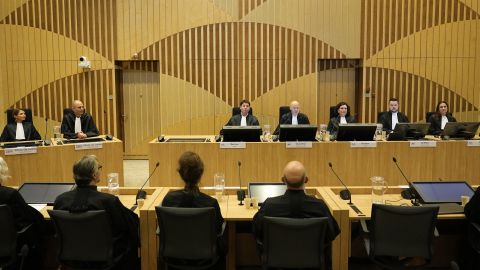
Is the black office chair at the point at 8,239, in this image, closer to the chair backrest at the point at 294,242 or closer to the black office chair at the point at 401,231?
the chair backrest at the point at 294,242

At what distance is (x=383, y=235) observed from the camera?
2826mm

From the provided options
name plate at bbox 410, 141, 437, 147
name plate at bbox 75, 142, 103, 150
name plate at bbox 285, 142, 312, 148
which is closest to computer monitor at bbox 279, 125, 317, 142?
name plate at bbox 285, 142, 312, 148

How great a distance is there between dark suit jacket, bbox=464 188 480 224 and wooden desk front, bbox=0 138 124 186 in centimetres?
433

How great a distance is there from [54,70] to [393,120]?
21.3 feet

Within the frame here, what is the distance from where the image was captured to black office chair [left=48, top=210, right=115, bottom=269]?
2676 millimetres

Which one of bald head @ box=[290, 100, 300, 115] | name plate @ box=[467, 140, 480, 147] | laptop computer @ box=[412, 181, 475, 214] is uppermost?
bald head @ box=[290, 100, 300, 115]

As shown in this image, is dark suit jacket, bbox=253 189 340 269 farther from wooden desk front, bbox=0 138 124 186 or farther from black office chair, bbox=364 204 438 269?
wooden desk front, bbox=0 138 124 186

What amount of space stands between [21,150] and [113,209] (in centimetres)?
314

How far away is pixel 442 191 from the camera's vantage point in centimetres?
346

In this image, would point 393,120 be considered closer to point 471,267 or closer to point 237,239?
point 471,267

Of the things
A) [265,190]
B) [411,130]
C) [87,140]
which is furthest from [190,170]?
[411,130]

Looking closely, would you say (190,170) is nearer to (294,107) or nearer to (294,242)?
(294,242)

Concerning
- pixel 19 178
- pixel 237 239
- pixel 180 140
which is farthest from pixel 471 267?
pixel 19 178

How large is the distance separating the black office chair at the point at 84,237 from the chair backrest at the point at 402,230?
1728 mm
